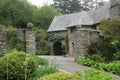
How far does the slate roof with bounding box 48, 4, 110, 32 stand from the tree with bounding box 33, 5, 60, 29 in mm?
10562

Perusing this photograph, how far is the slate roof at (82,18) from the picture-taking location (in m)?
35.7

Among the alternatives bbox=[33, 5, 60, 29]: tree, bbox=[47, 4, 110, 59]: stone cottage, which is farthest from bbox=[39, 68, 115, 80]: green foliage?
bbox=[33, 5, 60, 29]: tree

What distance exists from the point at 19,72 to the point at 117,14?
18.7 m

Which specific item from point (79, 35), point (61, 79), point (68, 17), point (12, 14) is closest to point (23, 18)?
point (12, 14)

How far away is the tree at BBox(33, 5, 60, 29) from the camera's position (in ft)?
179

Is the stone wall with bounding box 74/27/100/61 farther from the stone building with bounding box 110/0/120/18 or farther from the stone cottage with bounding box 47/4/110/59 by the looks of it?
the stone building with bounding box 110/0/120/18

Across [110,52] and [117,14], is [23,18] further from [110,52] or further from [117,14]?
[110,52]

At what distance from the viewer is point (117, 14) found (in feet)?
93.1

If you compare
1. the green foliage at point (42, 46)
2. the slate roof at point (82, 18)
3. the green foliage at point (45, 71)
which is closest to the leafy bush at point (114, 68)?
the green foliage at point (45, 71)

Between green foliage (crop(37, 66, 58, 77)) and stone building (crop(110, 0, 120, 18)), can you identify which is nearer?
green foliage (crop(37, 66, 58, 77))

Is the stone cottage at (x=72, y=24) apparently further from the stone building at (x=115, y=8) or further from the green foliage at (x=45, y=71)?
the green foliage at (x=45, y=71)

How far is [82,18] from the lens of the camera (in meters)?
38.0

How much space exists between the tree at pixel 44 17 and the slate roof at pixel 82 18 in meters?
10.6

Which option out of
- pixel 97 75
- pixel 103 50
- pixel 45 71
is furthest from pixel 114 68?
pixel 97 75
